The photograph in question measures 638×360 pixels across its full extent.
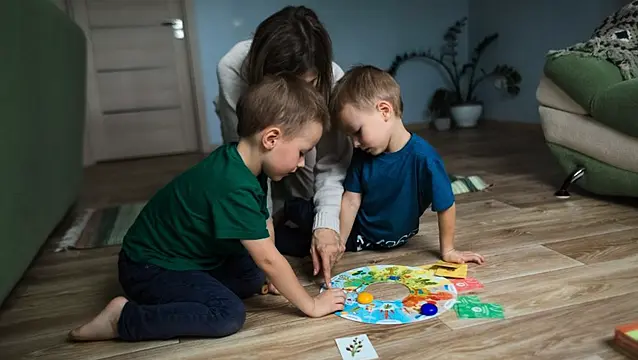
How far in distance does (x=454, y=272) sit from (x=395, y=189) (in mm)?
237

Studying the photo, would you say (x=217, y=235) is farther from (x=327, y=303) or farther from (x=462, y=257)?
(x=462, y=257)

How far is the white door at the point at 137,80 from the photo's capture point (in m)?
3.48

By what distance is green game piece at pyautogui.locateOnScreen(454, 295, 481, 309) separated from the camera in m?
1.01

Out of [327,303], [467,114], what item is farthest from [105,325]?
[467,114]

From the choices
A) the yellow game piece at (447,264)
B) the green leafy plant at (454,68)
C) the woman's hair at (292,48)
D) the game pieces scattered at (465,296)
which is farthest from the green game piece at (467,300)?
the green leafy plant at (454,68)

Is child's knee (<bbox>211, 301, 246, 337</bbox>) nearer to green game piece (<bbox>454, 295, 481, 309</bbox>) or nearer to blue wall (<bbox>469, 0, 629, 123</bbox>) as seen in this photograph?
green game piece (<bbox>454, 295, 481, 309</bbox>)

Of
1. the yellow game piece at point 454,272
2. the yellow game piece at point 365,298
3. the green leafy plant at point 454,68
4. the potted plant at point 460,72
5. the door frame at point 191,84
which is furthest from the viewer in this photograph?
the green leafy plant at point 454,68

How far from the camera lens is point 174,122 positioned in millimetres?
3703

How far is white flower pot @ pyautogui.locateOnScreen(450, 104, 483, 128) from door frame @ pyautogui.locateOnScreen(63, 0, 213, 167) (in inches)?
69.4

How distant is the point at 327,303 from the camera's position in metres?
1.01

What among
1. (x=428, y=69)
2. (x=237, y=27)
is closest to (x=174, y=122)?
(x=237, y=27)

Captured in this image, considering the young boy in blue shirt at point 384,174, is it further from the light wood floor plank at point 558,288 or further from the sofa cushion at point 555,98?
the sofa cushion at point 555,98

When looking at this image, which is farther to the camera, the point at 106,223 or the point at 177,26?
the point at 177,26

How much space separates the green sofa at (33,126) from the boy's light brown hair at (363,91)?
672mm
